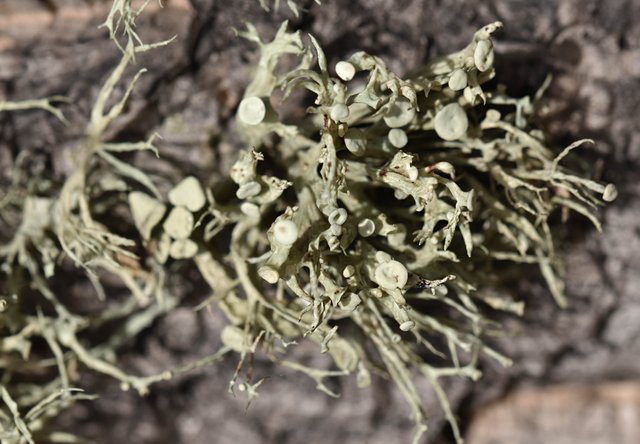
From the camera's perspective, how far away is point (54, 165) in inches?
33.3

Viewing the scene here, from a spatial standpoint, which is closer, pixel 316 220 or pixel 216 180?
pixel 316 220

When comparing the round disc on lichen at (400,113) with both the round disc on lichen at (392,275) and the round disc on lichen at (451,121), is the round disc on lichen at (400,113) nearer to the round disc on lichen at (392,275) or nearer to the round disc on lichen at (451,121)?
the round disc on lichen at (451,121)

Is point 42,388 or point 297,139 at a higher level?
point 297,139

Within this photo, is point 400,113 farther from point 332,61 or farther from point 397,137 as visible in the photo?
point 332,61

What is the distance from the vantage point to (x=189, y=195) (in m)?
0.77

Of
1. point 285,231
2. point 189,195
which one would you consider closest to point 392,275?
point 285,231

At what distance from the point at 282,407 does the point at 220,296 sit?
295 millimetres

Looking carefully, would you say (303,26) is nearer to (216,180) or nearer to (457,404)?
(216,180)

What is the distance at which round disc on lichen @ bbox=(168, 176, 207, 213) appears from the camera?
77cm

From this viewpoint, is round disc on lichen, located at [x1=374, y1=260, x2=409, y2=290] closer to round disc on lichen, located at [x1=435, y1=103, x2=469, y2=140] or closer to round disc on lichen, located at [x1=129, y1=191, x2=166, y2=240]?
round disc on lichen, located at [x1=435, y1=103, x2=469, y2=140]

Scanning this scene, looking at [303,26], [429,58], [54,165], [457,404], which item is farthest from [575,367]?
[54,165]

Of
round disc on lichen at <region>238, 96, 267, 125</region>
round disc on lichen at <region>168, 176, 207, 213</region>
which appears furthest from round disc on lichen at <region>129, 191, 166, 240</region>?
round disc on lichen at <region>238, 96, 267, 125</region>

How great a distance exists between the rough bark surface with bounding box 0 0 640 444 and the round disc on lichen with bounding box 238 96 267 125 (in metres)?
0.11

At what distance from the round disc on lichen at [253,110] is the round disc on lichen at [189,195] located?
102mm
